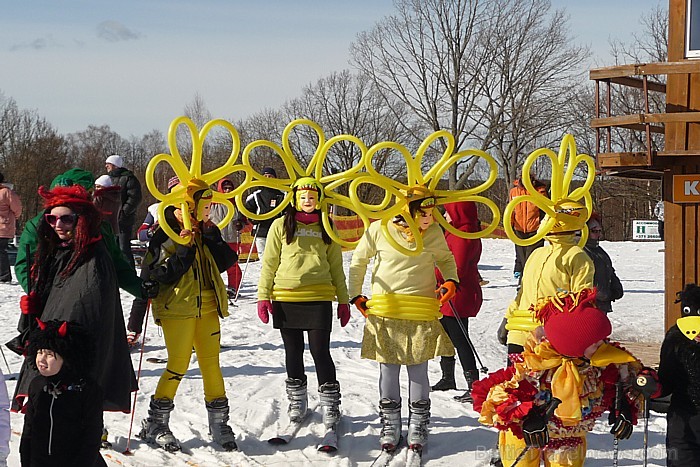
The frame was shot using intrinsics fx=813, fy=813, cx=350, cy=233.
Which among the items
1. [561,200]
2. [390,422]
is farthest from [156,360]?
[561,200]

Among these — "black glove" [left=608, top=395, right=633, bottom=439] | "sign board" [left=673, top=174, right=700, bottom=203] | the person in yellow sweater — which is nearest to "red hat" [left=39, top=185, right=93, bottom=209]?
the person in yellow sweater

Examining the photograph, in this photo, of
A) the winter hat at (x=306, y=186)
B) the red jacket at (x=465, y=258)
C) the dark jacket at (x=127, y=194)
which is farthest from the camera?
the dark jacket at (x=127, y=194)

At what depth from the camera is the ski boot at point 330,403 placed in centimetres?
557

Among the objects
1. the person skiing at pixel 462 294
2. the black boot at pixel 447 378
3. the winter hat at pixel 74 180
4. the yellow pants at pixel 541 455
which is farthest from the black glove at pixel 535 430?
the black boot at pixel 447 378

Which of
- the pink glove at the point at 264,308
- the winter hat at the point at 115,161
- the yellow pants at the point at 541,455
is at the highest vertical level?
the winter hat at the point at 115,161

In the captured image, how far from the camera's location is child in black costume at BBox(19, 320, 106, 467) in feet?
12.8

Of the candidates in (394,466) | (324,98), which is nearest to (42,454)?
(394,466)

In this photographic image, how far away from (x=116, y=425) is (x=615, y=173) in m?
5.59

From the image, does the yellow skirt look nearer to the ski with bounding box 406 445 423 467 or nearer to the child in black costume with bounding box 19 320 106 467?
the ski with bounding box 406 445 423 467

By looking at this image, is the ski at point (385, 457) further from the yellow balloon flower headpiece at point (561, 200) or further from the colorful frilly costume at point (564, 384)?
the yellow balloon flower headpiece at point (561, 200)

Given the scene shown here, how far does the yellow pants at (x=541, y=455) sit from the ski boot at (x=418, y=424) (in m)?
1.12

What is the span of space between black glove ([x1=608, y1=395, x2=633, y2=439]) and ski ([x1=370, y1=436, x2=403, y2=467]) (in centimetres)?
166

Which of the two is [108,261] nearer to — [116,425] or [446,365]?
[116,425]

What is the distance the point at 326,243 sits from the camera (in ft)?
18.6
